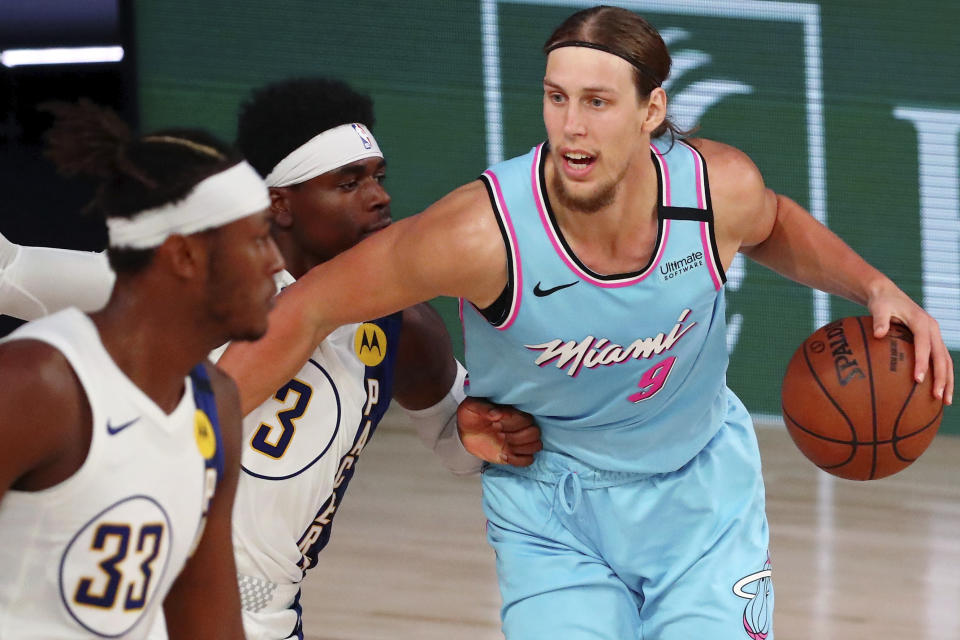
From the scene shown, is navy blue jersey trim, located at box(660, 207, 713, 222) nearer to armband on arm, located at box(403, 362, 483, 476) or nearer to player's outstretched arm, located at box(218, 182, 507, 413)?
player's outstretched arm, located at box(218, 182, 507, 413)

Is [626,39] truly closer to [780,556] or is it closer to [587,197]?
[587,197]

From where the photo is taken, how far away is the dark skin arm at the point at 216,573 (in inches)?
78.9

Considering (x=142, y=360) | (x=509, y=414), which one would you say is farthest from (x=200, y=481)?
(x=509, y=414)

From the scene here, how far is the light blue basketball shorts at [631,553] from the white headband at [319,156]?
771mm

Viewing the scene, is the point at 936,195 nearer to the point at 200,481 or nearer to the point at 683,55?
the point at 683,55

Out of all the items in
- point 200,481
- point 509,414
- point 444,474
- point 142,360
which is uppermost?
point 142,360

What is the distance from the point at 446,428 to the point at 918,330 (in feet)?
3.54

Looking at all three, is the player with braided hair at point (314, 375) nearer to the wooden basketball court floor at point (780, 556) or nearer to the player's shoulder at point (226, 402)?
the player's shoulder at point (226, 402)

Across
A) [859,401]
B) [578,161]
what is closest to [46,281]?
[578,161]

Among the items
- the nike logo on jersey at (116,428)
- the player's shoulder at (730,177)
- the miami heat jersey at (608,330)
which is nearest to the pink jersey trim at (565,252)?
the miami heat jersey at (608,330)

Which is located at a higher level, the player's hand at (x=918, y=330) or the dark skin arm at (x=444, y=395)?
the player's hand at (x=918, y=330)

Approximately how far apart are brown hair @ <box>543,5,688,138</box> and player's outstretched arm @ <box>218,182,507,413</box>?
347mm

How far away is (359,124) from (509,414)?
0.80 meters

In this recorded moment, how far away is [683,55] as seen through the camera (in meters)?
5.86
